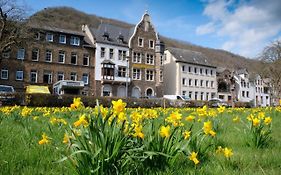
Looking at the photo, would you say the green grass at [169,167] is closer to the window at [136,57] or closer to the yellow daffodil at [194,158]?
the yellow daffodil at [194,158]

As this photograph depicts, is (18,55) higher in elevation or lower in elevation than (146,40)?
lower

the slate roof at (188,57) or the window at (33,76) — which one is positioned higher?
the slate roof at (188,57)

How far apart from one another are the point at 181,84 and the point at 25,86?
97.4ft

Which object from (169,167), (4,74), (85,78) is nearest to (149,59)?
(85,78)

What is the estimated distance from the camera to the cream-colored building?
55.2 m

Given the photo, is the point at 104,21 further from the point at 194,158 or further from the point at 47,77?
the point at 194,158

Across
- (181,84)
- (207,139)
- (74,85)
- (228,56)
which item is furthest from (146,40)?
(228,56)

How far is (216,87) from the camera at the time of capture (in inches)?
2498

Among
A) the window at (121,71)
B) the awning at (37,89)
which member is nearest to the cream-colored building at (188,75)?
the window at (121,71)

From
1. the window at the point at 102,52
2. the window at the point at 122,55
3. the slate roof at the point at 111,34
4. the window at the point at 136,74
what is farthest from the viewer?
the window at the point at 136,74

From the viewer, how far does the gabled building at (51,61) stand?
38562mm

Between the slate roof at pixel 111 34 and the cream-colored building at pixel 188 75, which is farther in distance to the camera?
the cream-colored building at pixel 188 75

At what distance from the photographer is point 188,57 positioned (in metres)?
58.9

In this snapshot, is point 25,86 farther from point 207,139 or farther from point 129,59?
point 207,139
